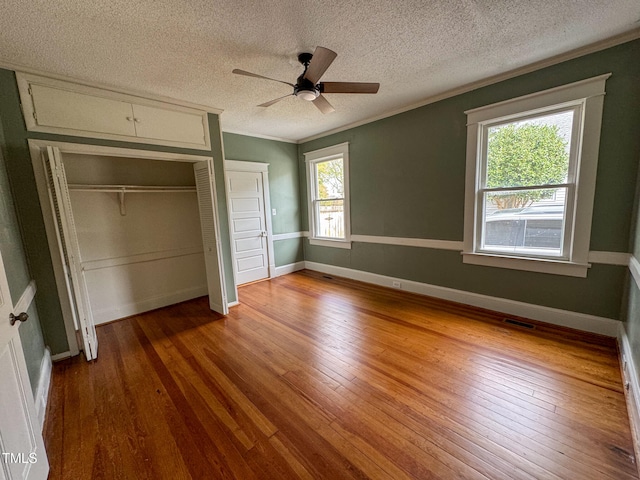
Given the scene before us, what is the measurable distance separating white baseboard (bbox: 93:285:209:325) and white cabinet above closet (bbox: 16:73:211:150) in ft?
7.05

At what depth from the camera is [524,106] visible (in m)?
2.66

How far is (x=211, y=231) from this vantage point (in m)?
3.42

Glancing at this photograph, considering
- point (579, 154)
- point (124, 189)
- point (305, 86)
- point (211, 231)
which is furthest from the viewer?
point (211, 231)

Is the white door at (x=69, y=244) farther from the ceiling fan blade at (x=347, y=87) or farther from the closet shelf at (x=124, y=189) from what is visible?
the ceiling fan blade at (x=347, y=87)

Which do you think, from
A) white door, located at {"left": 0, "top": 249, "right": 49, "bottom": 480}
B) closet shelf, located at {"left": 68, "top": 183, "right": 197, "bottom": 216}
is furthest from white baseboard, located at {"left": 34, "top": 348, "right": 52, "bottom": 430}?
closet shelf, located at {"left": 68, "top": 183, "right": 197, "bottom": 216}

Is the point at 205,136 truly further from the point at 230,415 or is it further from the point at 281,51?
the point at 230,415

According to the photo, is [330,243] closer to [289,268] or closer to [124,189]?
[289,268]

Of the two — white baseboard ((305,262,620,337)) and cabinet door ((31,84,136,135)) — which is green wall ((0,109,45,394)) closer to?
cabinet door ((31,84,136,135))

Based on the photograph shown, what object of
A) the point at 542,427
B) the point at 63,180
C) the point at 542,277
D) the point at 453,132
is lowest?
the point at 542,427

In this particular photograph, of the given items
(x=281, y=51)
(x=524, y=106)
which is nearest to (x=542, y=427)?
(x=524, y=106)

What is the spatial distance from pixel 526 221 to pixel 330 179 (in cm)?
306

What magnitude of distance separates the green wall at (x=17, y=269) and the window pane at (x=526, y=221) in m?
4.37

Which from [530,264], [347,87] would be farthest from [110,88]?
[530,264]

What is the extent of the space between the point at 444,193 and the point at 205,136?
10.4ft
